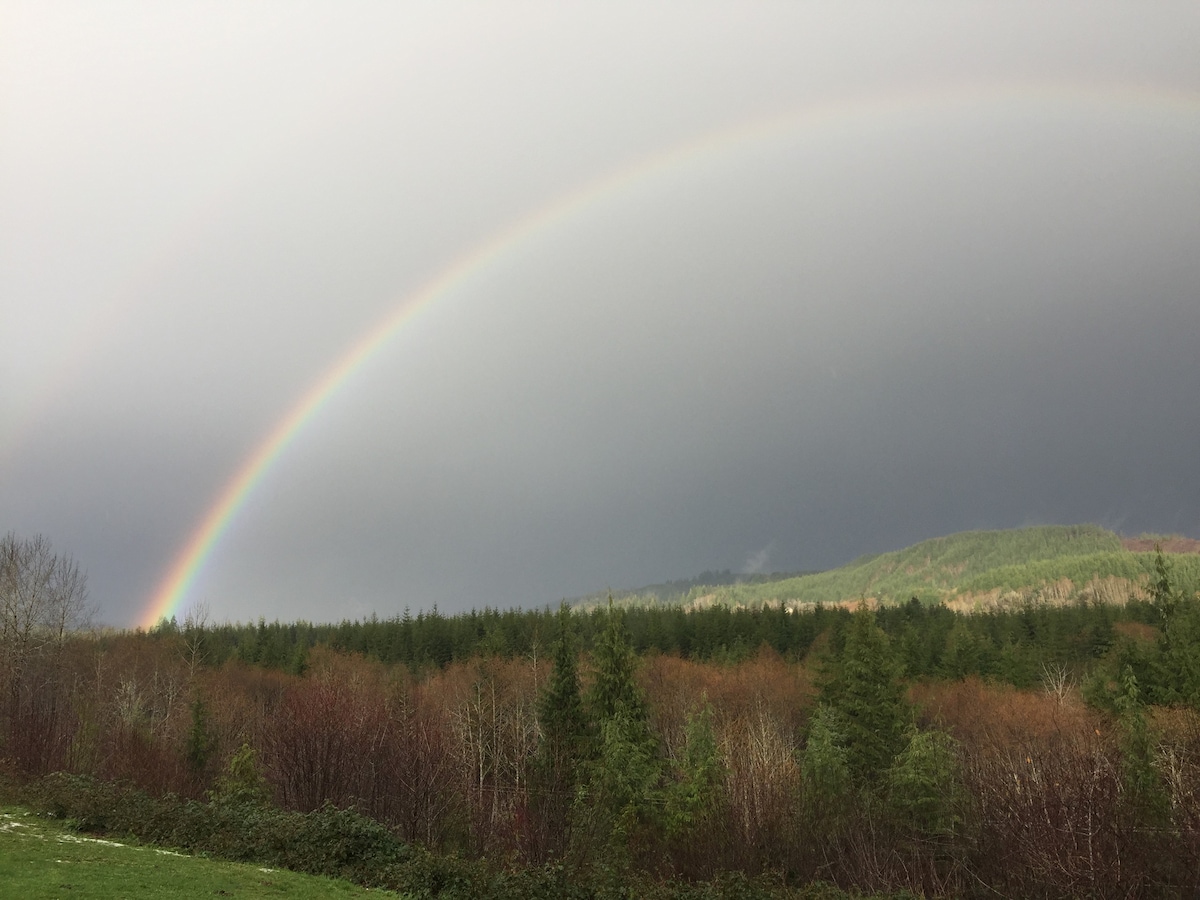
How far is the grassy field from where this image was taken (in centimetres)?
1409

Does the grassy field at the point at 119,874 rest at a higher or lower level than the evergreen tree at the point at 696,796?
higher

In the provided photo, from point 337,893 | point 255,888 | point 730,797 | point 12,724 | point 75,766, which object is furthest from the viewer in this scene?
point 12,724

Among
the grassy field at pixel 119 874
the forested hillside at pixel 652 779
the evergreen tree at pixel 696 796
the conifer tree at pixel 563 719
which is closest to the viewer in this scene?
the grassy field at pixel 119 874

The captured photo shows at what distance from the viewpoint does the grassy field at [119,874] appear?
1409 cm

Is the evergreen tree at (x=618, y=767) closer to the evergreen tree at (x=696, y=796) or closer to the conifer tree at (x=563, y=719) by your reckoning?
the conifer tree at (x=563, y=719)

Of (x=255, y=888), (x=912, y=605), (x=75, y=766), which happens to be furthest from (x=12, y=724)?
(x=912, y=605)

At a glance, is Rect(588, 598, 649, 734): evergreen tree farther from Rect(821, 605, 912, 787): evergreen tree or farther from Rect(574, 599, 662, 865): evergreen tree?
Rect(821, 605, 912, 787): evergreen tree

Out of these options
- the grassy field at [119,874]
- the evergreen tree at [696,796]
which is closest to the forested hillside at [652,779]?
the evergreen tree at [696,796]

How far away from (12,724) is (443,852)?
24131mm

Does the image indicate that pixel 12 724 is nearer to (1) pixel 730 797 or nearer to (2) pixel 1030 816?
(1) pixel 730 797

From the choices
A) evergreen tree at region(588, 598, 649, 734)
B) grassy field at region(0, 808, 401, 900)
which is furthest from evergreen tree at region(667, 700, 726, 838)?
grassy field at region(0, 808, 401, 900)

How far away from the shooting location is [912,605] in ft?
404

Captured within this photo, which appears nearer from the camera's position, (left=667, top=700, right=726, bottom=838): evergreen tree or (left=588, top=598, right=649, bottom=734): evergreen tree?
(left=667, top=700, right=726, bottom=838): evergreen tree

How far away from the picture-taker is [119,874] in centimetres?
1590
